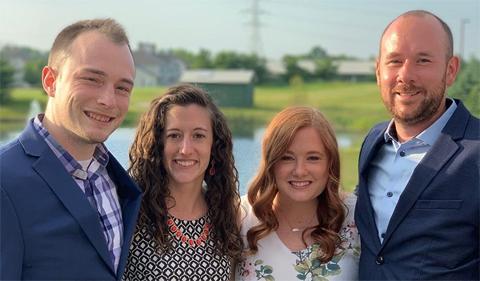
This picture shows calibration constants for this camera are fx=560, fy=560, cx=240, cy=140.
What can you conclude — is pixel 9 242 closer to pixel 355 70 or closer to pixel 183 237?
pixel 183 237

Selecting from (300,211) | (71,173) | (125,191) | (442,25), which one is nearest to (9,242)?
(71,173)

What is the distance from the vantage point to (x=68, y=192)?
1.94 metres

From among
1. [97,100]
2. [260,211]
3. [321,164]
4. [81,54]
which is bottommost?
[260,211]

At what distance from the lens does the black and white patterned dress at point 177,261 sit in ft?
7.77

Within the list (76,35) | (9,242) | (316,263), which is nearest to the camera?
(9,242)

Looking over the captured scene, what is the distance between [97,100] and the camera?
6.60ft

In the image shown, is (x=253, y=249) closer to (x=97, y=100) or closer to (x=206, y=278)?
(x=206, y=278)

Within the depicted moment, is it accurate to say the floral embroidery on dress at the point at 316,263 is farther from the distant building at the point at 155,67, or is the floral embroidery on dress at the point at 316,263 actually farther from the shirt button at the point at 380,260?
the distant building at the point at 155,67

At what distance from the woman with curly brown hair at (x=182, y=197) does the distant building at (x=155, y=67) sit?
6.40 meters

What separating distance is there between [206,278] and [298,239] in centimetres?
48

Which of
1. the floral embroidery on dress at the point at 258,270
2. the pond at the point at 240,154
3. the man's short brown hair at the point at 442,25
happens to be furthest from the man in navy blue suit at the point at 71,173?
the man's short brown hair at the point at 442,25

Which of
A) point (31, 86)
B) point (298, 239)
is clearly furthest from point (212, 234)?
point (31, 86)

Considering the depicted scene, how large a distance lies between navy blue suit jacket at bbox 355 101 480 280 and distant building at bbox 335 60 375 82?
15.5 meters

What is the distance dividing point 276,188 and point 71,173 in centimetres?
103
